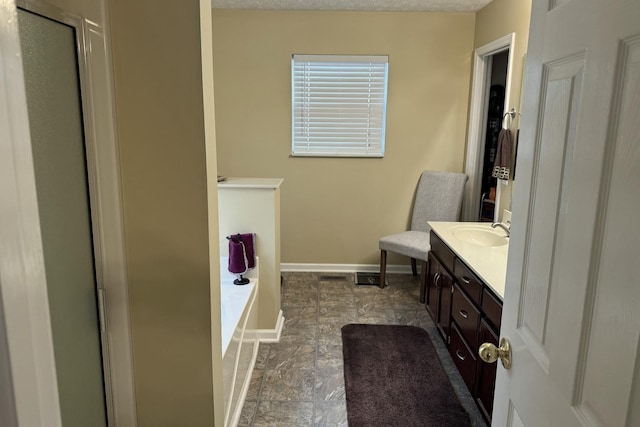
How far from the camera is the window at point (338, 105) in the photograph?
406cm

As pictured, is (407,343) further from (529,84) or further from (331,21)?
(331,21)

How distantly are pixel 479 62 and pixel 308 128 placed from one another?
1.67 metres

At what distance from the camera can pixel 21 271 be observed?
1.37 feet

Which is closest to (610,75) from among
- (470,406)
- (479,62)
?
(470,406)

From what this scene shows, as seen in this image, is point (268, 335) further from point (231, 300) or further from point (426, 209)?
point (426, 209)

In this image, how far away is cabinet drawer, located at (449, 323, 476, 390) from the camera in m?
2.14

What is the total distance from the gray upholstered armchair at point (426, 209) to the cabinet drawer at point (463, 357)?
123 cm

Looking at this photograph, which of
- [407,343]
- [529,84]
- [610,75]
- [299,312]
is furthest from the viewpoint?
[299,312]

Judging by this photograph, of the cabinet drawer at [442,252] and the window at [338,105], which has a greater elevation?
the window at [338,105]

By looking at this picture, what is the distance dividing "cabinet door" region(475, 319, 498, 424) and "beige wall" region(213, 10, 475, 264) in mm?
2393

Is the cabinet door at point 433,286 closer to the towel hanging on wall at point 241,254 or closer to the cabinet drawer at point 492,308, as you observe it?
the cabinet drawer at point 492,308

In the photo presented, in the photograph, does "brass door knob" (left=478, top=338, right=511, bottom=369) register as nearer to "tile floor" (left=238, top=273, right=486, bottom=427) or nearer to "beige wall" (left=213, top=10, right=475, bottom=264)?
"tile floor" (left=238, top=273, right=486, bottom=427)

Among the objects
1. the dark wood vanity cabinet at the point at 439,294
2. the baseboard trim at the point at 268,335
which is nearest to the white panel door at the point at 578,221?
the dark wood vanity cabinet at the point at 439,294

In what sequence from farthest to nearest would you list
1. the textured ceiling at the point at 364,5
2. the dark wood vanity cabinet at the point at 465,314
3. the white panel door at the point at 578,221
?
the textured ceiling at the point at 364,5 < the dark wood vanity cabinet at the point at 465,314 < the white panel door at the point at 578,221
